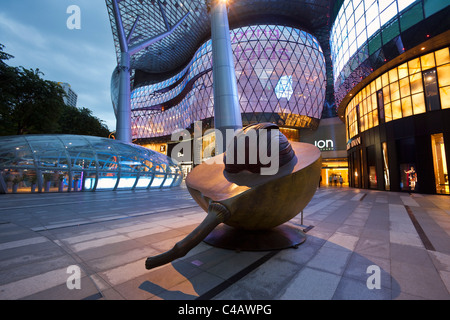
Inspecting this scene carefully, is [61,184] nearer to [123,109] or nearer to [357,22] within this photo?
[123,109]

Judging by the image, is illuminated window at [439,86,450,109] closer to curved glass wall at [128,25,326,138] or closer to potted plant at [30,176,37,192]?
curved glass wall at [128,25,326,138]

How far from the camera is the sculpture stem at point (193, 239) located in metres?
2.40

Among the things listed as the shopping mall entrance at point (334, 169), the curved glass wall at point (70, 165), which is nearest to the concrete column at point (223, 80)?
the curved glass wall at point (70, 165)

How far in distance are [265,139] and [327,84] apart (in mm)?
49629

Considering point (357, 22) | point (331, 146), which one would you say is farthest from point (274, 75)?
point (357, 22)

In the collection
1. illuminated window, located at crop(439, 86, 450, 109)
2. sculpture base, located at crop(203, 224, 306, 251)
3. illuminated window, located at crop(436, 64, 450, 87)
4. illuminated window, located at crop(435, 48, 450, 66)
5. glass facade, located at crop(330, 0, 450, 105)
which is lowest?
sculpture base, located at crop(203, 224, 306, 251)

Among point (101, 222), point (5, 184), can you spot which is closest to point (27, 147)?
point (5, 184)

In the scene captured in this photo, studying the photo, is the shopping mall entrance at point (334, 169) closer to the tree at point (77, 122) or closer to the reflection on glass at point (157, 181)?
the reflection on glass at point (157, 181)

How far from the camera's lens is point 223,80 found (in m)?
12.8

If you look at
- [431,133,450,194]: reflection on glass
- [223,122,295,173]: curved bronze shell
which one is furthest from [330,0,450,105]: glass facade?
[223,122,295,173]: curved bronze shell

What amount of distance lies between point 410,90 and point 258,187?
68.0 ft

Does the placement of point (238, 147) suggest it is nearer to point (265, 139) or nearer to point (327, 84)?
point (265, 139)

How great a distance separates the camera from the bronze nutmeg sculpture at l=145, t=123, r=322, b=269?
3.38m

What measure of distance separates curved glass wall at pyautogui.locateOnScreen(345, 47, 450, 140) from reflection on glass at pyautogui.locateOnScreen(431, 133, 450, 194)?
7.84 feet
